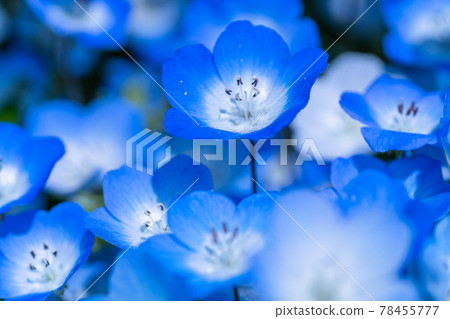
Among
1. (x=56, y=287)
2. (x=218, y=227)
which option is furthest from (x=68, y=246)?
(x=218, y=227)

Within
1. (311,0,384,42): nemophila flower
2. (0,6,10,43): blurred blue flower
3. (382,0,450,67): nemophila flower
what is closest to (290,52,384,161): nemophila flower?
(382,0,450,67): nemophila flower

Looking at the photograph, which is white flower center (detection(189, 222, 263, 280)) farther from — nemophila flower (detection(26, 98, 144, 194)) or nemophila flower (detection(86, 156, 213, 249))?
nemophila flower (detection(26, 98, 144, 194))

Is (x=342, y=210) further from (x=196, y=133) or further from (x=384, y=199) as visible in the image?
(x=196, y=133)

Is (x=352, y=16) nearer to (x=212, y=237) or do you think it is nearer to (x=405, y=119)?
(x=405, y=119)

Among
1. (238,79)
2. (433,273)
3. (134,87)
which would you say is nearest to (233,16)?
(134,87)

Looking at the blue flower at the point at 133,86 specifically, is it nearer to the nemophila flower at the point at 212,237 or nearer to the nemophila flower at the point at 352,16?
the nemophila flower at the point at 352,16
